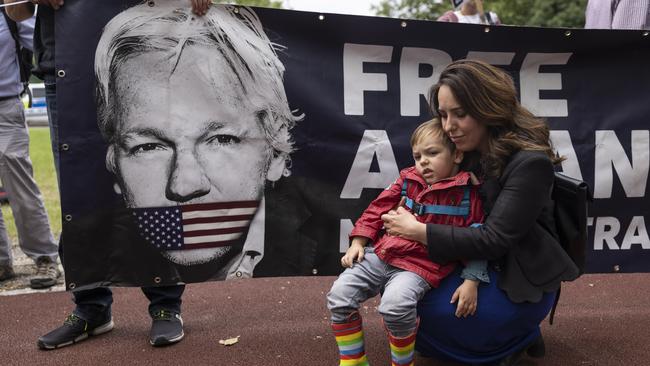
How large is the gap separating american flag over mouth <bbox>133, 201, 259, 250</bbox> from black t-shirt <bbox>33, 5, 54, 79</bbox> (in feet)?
2.64

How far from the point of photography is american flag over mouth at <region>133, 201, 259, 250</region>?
3287 mm

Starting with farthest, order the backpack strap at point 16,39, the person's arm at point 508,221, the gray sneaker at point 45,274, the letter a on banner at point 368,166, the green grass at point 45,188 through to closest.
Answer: the green grass at point 45,188, the gray sneaker at point 45,274, the backpack strap at point 16,39, the letter a on banner at point 368,166, the person's arm at point 508,221

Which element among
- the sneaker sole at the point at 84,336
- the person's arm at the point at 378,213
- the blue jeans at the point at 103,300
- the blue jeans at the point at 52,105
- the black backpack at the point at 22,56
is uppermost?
the black backpack at the point at 22,56

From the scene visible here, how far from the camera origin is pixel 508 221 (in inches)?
105

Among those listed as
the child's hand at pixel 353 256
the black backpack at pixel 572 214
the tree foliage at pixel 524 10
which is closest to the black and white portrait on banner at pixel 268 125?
the child's hand at pixel 353 256

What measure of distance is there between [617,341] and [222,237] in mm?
1973

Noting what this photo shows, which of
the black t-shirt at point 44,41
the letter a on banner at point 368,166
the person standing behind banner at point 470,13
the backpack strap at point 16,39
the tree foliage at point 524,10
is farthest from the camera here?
the tree foliage at point 524,10

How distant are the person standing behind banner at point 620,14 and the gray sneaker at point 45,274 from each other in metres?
3.87

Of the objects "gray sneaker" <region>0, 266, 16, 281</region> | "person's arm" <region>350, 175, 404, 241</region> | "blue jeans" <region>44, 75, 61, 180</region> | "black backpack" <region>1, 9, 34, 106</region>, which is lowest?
"gray sneaker" <region>0, 266, 16, 281</region>

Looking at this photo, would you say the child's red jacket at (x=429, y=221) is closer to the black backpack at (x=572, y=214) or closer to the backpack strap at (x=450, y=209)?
the backpack strap at (x=450, y=209)

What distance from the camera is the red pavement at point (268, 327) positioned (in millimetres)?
3240

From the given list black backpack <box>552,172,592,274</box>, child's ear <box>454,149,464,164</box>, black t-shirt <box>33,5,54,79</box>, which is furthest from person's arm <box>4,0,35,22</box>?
black backpack <box>552,172,592,274</box>

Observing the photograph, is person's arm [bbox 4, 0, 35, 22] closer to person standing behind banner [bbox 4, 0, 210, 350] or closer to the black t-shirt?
person standing behind banner [bbox 4, 0, 210, 350]

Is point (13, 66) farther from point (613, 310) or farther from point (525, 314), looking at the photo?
point (613, 310)
